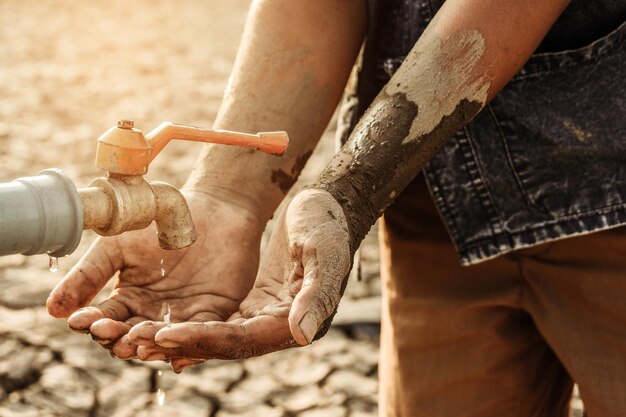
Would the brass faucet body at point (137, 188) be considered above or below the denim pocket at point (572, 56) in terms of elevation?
below

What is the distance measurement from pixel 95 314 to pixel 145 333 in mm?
190

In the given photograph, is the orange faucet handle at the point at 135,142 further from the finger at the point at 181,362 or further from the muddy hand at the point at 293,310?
the finger at the point at 181,362

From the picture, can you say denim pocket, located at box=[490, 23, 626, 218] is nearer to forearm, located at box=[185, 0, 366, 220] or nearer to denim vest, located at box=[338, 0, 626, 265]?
denim vest, located at box=[338, 0, 626, 265]

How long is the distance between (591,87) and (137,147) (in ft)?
3.13

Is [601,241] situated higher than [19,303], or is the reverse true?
[19,303]

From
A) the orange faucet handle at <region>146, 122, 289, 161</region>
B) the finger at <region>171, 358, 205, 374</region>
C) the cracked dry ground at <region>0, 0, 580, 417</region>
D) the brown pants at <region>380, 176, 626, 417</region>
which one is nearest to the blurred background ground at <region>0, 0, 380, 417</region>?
the cracked dry ground at <region>0, 0, 580, 417</region>

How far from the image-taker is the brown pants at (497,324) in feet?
6.06

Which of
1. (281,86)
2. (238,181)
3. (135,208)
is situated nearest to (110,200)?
(135,208)

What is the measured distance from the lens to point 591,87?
5.98ft

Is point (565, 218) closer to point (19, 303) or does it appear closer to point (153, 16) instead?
point (19, 303)

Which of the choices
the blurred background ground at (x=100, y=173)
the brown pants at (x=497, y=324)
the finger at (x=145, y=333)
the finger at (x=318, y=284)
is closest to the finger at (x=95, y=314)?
the finger at (x=145, y=333)

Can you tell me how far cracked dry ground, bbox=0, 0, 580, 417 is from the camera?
12.5ft

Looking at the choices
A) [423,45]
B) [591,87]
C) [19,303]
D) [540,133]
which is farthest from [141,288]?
[19,303]

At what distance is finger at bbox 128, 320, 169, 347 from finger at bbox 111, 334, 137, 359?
33 mm
